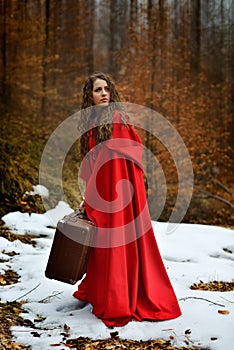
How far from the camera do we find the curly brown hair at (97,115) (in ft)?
10.4

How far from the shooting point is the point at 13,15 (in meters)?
9.35

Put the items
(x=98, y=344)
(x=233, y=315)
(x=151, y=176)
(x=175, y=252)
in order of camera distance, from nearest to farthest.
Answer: (x=98, y=344)
(x=233, y=315)
(x=175, y=252)
(x=151, y=176)

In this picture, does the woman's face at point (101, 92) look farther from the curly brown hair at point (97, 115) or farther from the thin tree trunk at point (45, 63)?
the thin tree trunk at point (45, 63)

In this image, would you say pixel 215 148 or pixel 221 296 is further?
pixel 215 148

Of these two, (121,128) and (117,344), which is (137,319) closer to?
(117,344)

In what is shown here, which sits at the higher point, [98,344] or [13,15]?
[13,15]

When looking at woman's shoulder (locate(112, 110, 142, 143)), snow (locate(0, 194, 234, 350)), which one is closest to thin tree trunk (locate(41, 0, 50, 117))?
snow (locate(0, 194, 234, 350))

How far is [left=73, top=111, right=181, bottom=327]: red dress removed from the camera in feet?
9.92

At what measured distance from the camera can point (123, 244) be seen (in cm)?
307

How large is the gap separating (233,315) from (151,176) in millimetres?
6982

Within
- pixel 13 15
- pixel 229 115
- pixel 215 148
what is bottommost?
pixel 215 148

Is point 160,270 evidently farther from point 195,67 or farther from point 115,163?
point 195,67

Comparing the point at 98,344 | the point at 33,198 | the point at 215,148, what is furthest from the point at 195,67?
the point at 98,344

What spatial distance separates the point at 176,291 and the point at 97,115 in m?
1.81
